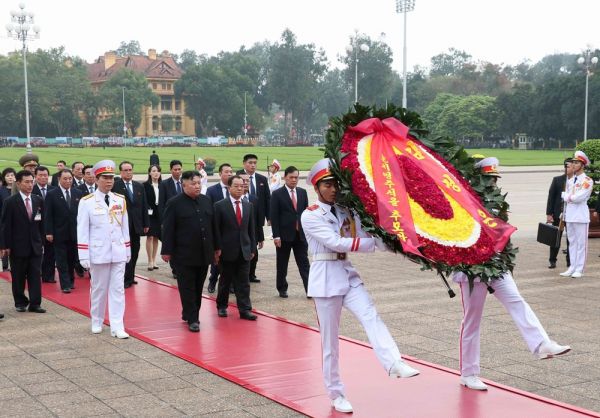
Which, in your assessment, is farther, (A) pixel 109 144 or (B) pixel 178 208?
(A) pixel 109 144

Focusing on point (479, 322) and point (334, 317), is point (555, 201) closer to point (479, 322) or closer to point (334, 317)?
point (479, 322)

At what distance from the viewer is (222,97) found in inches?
4183

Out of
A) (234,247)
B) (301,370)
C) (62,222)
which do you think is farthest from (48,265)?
(301,370)

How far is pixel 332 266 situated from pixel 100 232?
354 centimetres

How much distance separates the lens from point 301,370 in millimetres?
6809

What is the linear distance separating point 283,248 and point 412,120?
4638mm

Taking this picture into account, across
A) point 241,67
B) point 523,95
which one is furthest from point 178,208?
point 241,67

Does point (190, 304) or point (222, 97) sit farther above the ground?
point (222, 97)

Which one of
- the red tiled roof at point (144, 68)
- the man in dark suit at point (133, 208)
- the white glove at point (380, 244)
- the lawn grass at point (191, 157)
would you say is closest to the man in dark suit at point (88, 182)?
the man in dark suit at point (133, 208)

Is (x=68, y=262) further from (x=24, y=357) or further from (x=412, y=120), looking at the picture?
(x=412, y=120)

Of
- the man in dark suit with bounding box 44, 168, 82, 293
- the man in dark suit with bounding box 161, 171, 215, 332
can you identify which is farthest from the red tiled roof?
the man in dark suit with bounding box 161, 171, 215, 332

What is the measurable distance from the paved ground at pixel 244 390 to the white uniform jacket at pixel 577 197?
3.27ft

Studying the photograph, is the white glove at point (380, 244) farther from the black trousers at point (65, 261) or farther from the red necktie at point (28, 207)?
the black trousers at point (65, 261)

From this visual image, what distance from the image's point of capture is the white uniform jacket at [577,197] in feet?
38.1
